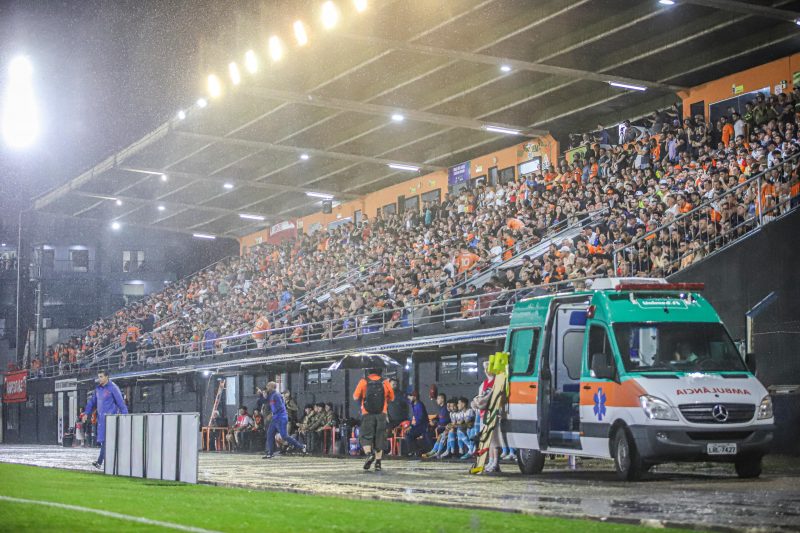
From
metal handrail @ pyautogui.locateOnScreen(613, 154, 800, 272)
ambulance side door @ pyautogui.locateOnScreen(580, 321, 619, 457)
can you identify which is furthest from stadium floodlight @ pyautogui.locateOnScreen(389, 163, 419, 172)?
ambulance side door @ pyautogui.locateOnScreen(580, 321, 619, 457)

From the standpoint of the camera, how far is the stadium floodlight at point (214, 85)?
33281 mm

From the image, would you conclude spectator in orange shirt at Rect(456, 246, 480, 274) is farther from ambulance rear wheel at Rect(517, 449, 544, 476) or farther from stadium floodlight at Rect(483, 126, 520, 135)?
ambulance rear wheel at Rect(517, 449, 544, 476)

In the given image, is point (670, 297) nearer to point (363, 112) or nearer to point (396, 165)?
point (363, 112)

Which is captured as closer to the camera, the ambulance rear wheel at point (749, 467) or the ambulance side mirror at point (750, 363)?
the ambulance rear wheel at point (749, 467)

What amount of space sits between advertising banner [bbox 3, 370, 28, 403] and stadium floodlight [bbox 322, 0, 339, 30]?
3618 centimetres

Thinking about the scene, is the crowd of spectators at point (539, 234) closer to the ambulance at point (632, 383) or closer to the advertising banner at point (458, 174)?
the advertising banner at point (458, 174)

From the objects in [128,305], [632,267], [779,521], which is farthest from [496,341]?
[128,305]

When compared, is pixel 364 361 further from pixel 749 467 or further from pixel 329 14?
pixel 749 467

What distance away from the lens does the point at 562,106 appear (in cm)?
3488

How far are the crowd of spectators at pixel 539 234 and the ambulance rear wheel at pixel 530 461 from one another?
5403 mm

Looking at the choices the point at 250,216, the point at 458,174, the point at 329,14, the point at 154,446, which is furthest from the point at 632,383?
the point at 250,216

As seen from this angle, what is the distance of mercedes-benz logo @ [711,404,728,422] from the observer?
1519 cm

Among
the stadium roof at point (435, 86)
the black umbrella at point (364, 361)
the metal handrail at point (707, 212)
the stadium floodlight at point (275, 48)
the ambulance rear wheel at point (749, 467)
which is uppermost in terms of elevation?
the stadium floodlight at point (275, 48)

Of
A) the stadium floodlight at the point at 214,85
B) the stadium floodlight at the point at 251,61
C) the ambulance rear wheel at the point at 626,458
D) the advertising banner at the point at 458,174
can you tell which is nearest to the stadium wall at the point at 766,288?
the ambulance rear wheel at the point at 626,458
